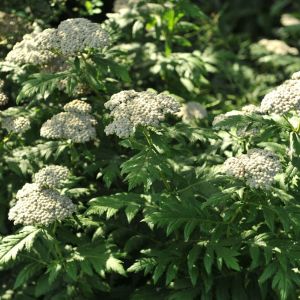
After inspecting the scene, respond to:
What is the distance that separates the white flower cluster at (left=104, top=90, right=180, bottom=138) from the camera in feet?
15.3

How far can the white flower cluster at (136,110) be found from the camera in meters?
4.66

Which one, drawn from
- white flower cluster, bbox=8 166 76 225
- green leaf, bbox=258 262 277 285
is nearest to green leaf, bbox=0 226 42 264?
white flower cluster, bbox=8 166 76 225

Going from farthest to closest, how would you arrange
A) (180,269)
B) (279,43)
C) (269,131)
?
(279,43) → (180,269) → (269,131)

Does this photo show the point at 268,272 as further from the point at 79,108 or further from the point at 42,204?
the point at 79,108

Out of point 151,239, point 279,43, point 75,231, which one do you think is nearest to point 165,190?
point 151,239

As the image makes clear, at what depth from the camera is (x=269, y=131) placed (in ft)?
15.2

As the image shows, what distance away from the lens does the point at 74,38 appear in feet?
17.1

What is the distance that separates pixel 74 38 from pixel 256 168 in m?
1.71

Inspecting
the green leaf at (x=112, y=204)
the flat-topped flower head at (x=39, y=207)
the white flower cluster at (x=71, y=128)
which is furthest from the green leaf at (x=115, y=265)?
the white flower cluster at (x=71, y=128)

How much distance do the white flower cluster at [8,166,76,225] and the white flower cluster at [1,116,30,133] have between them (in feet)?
1.85

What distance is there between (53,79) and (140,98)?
89cm

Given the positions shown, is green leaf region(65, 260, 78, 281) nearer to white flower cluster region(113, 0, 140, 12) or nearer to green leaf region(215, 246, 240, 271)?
green leaf region(215, 246, 240, 271)

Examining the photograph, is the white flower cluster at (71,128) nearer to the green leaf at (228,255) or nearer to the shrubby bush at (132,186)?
the shrubby bush at (132,186)

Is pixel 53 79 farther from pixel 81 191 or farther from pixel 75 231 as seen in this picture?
pixel 75 231
